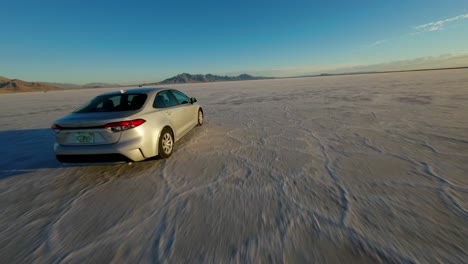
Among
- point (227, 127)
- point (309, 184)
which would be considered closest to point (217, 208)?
point (309, 184)

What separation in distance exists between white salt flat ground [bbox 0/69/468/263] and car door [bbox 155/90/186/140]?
1.89 ft

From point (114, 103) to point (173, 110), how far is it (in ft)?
3.66

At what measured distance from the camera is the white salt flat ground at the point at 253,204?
1.88 meters

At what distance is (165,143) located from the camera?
159 inches

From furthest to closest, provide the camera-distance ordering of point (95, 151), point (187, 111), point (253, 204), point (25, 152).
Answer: point (187, 111) < point (25, 152) < point (95, 151) < point (253, 204)

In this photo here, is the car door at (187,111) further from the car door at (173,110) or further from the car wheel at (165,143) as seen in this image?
the car wheel at (165,143)

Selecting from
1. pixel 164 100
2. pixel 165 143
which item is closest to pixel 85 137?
pixel 165 143

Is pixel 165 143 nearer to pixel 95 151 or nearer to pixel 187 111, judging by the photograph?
pixel 95 151

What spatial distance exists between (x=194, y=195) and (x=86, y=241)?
121 centimetres

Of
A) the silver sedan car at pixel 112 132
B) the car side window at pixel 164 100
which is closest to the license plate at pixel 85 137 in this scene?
the silver sedan car at pixel 112 132

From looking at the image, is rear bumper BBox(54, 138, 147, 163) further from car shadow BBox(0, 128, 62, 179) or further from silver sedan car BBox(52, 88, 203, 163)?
car shadow BBox(0, 128, 62, 179)

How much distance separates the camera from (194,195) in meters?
2.78

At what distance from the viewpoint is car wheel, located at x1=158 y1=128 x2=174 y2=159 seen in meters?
3.86

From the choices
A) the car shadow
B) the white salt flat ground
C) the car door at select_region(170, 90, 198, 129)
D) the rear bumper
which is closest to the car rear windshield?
the rear bumper
